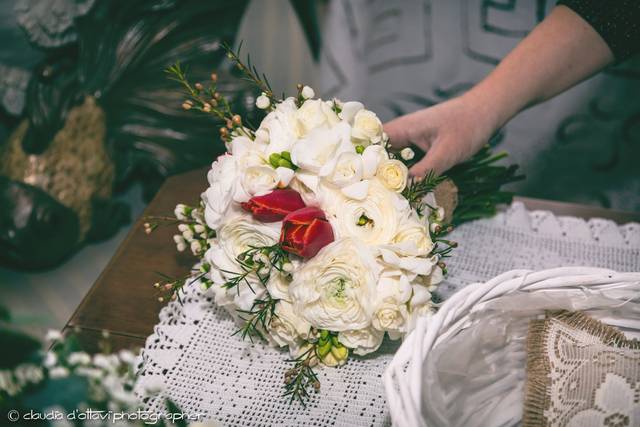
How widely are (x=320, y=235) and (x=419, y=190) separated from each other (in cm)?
16

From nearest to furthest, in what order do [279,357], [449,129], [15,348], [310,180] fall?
1. [15,348]
2. [310,180]
3. [279,357]
4. [449,129]

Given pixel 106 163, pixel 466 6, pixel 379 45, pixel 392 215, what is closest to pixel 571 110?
pixel 466 6

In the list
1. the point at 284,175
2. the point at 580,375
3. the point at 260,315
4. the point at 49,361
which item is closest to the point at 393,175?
the point at 284,175

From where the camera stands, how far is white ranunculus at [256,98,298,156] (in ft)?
2.46

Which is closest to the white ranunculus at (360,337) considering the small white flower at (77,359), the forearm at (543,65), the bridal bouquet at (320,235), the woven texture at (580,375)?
the bridal bouquet at (320,235)

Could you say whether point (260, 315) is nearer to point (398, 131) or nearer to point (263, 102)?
point (263, 102)

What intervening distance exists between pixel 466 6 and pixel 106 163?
130 cm

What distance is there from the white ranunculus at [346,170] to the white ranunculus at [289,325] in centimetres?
18

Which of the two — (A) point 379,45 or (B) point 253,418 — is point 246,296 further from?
(A) point 379,45

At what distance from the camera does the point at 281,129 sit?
2.49 feet

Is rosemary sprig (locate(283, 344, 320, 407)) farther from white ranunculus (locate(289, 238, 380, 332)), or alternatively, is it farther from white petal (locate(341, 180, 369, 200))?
white petal (locate(341, 180, 369, 200))

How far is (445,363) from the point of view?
2.39ft

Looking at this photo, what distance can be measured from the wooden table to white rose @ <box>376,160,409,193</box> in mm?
378

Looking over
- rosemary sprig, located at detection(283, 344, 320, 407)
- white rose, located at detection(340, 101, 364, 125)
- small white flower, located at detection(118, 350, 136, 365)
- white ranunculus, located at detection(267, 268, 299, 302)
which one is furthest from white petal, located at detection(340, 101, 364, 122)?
small white flower, located at detection(118, 350, 136, 365)
